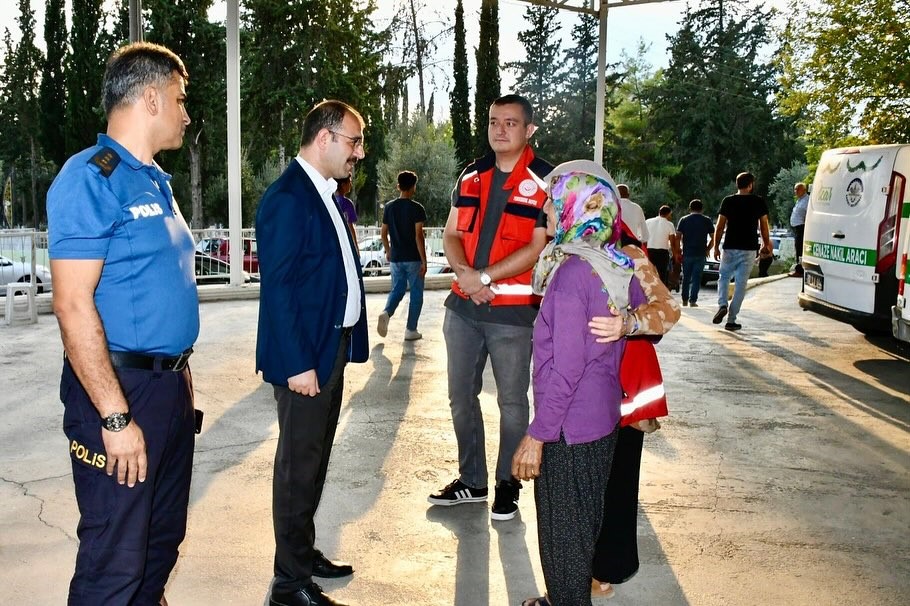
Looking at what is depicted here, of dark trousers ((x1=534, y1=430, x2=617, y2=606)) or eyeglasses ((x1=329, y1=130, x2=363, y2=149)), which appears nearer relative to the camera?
dark trousers ((x1=534, y1=430, x2=617, y2=606))

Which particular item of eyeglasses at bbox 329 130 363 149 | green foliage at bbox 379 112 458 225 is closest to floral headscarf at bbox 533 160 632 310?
eyeglasses at bbox 329 130 363 149

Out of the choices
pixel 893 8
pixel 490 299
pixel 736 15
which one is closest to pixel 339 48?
pixel 893 8

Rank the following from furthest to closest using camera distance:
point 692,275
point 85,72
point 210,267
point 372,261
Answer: point 85,72 < point 372,261 < point 210,267 < point 692,275

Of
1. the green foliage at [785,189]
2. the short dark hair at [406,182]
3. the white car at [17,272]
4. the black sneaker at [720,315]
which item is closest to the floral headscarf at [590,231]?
the short dark hair at [406,182]

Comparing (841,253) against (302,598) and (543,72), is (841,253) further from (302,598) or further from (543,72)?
(543,72)

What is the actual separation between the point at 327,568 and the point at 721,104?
46.2 metres

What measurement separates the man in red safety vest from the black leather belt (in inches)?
72.2

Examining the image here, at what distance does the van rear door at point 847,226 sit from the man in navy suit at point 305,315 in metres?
6.59

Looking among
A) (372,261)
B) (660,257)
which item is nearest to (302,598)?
(660,257)

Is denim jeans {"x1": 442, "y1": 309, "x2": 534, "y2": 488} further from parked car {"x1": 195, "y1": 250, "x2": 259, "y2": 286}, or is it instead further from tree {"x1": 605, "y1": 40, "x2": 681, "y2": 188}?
tree {"x1": 605, "y1": 40, "x2": 681, "y2": 188}

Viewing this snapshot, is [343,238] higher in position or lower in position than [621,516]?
higher

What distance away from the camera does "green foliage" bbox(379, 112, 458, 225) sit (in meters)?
33.4

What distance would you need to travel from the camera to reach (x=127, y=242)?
2408 millimetres

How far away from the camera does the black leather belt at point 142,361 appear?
2461 millimetres
